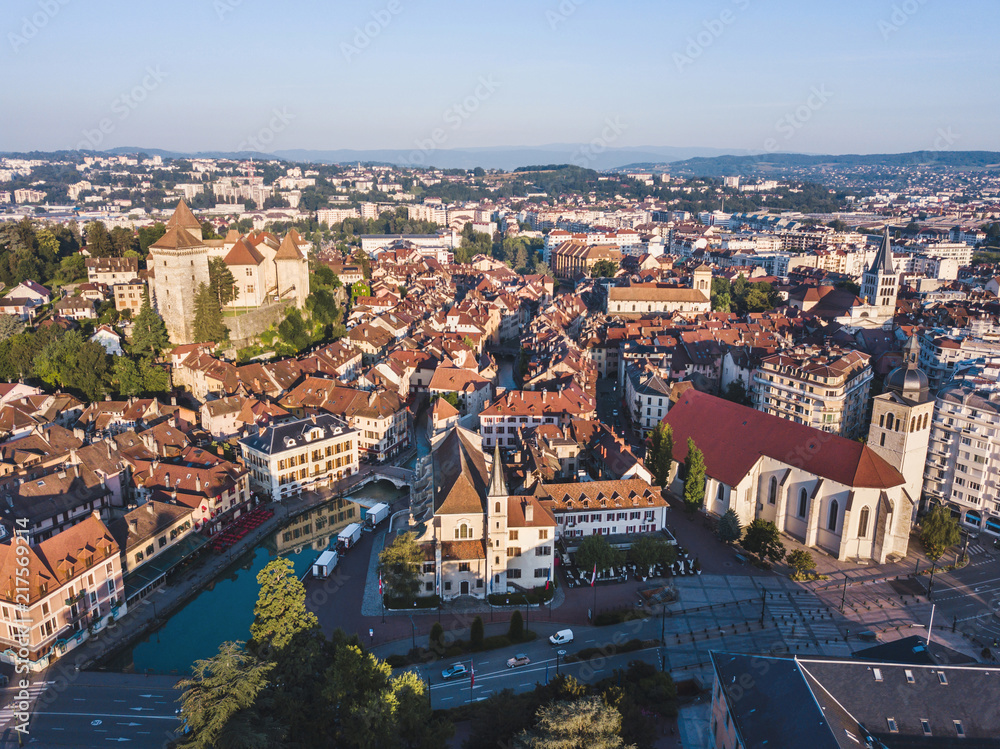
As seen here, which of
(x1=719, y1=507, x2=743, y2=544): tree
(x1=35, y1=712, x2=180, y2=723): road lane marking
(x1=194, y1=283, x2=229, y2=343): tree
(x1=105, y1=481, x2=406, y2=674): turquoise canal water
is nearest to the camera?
(x1=35, y1=712, x2=180, y2=723): road lane marking

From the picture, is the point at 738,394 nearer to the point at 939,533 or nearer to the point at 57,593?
the point at 939,533

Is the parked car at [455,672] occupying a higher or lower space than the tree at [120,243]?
lower

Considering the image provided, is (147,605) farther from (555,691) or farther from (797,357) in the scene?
(797,357)

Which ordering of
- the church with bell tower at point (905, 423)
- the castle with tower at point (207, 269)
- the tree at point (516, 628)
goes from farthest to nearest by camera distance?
Result: the castle with tower at point (207, 269)
the church with bell tower at point (905, 423)
the tree at point (516, 628)

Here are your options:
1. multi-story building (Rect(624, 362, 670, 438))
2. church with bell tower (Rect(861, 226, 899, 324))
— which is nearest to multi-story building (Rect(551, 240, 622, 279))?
church with bell tower (Rect(861, 226, 899, 324))

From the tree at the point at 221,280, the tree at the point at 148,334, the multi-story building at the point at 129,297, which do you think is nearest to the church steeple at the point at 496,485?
the tree at the point at 148,334

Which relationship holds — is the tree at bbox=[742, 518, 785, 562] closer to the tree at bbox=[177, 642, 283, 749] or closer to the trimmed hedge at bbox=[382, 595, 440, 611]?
the trimmed hedge at bbox=[382, 595, 440, 611]

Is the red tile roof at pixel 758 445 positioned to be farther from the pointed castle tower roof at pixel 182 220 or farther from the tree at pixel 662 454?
the pointed castle tower roof at pixel 182 220
